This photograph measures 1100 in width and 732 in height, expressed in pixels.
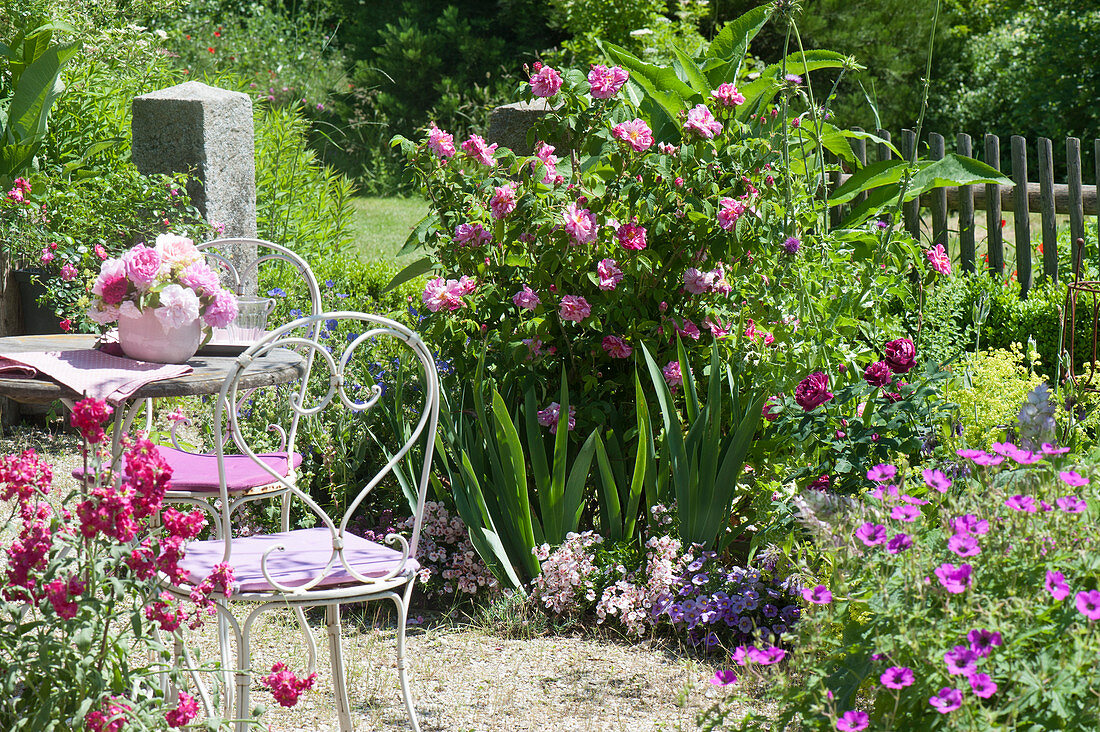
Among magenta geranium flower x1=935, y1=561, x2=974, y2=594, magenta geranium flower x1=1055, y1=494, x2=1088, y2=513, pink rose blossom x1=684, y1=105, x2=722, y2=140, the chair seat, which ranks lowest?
the chair seat

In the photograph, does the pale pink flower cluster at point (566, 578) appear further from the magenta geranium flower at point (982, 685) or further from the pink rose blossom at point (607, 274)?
the magenta geranium flower at point (982, 685)

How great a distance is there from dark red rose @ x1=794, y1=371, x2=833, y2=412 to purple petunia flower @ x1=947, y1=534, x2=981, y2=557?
104 cm

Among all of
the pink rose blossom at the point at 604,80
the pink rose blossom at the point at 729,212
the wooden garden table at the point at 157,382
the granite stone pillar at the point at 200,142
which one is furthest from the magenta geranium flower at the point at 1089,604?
the granite stone pillar at the point at 200,142

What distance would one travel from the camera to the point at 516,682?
8.65ft

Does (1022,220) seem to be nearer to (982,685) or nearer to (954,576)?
(954,576)

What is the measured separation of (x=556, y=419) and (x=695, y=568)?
61 centimetres

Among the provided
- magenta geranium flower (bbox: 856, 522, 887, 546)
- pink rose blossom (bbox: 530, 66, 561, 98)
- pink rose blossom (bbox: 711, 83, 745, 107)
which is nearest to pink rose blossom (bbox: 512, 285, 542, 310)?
pink rose blossom (bbox: 530, 66, 561, 98)

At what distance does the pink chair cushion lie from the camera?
103 inches

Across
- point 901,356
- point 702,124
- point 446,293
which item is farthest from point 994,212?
point 446,293

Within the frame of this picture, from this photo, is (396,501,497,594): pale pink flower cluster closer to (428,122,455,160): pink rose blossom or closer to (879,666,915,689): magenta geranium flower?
(428,122,455,160): pink rose blossom

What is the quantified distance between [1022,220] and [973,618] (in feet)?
14.5

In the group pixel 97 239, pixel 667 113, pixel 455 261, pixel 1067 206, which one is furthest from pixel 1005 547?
pixel 1067 206

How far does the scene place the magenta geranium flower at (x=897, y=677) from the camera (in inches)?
57.7

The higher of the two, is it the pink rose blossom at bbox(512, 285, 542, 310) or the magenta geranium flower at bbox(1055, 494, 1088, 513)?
the pink rose blossom at bbox(512, 285, 542, 310)
